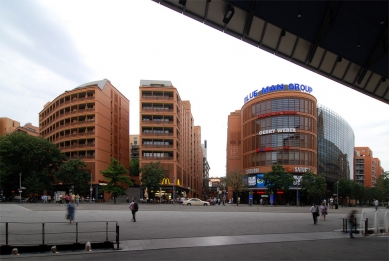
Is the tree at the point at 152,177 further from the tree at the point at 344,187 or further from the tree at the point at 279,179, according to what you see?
the tree at the point at 344,187

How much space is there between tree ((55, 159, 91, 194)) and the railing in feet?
178

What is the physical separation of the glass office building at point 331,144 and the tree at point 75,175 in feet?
176

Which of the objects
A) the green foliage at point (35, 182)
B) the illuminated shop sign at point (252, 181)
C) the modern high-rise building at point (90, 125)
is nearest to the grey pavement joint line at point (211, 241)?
the green foliage at point (35, 182)

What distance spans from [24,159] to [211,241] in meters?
62.8

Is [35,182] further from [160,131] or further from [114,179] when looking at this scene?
[160,131]

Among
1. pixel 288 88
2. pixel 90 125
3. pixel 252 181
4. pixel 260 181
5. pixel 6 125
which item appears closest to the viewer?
pixel 288 88

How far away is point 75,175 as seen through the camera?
69.6m

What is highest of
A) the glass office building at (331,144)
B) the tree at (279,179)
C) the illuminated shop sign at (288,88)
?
the illuminated shop sign at (288,88)

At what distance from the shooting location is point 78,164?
7050 cm

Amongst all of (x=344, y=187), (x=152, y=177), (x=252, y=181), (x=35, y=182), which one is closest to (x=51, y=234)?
(x=152, y=177)

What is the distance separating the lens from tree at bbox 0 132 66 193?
A: 66.4 meters

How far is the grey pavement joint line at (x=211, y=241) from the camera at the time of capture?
1437 centimetres

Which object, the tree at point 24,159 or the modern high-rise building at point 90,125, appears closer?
the tree at point 24,159

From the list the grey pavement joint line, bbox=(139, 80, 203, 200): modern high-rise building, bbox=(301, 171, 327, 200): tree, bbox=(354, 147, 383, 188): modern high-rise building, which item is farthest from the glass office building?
bbox=(354, 147, 383, 188): modern high-rise building
